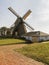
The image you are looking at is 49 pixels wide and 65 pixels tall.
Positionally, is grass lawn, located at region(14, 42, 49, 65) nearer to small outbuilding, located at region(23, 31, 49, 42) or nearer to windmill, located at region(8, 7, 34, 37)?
small outbuilding, located at region(23, 31, 49, 42)

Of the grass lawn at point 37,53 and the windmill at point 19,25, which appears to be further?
the windmill at point 19,25

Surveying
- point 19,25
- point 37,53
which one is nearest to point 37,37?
point 19,25

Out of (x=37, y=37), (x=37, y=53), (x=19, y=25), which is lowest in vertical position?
(x=37, y=53)

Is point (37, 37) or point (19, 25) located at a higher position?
point (19, 25)

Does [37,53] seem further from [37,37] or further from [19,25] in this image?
[19,25]

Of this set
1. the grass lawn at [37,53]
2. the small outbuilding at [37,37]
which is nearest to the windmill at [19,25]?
the small outbuilding at [37,37]

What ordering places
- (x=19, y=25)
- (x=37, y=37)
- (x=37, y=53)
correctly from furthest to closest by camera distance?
(x=19, y=25)
(x=37, y=37)
(x=37, y=53)

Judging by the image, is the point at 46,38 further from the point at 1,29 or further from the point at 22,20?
the point at 1,29

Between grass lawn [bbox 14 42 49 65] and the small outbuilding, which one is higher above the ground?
the small outbuilding

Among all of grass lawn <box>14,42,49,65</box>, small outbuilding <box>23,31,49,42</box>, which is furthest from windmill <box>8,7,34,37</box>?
grass lawn <box>14,42,49,65</box>

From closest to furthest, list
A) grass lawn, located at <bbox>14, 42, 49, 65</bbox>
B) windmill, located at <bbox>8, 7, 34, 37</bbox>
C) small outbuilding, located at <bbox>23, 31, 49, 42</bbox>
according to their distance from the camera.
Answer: grass lawn, located at <bbox>14, 42, 49, 65</bbox>
small outbuilding, located at <bbox>23, 31, 49, 42</bbox>
windmill, located at <bbox>8, 7, 34, 37</bbox>

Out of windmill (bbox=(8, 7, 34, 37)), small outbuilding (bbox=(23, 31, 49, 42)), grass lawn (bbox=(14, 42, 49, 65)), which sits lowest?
grass lawn (bbox=(14, 42, 49, 65))

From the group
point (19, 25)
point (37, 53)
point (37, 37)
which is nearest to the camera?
point (37, 53)

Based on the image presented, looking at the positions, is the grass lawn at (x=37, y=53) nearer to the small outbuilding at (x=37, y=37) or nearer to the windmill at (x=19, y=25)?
the small outbuilding at (x=37, y=37)
